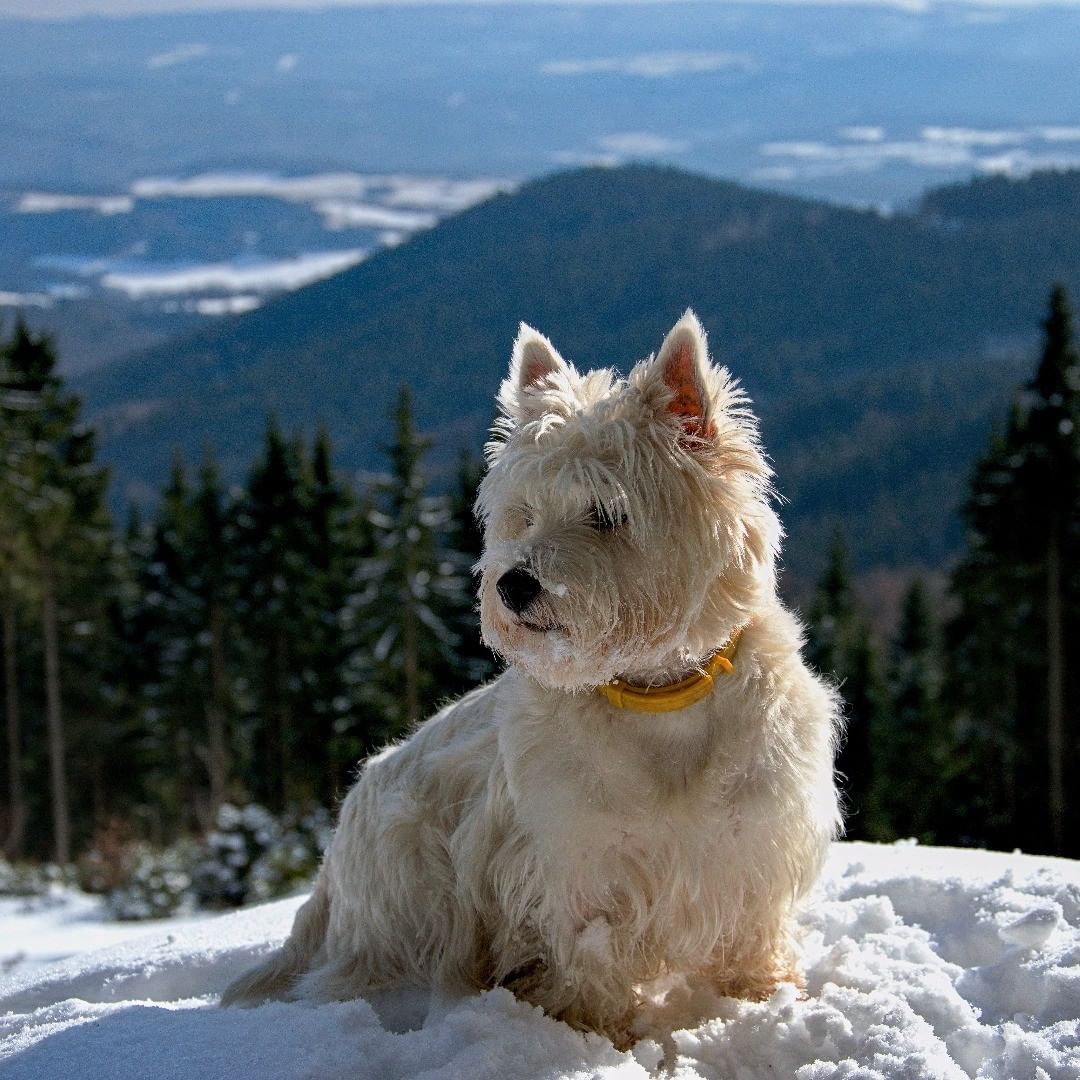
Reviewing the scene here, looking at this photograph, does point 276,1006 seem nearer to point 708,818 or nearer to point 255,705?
point 708,818

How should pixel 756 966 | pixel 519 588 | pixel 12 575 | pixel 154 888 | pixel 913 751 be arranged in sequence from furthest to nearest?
pixel 913 751, pixel 12 575, pixel 154 888, pixel 756 966, pixel 519 588

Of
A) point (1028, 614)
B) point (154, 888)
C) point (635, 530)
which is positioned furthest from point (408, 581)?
point (635, 530)

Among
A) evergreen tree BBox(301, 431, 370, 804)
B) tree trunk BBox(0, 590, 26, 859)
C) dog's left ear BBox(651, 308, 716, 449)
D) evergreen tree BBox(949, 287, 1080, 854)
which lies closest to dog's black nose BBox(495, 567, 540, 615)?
dog's left ear BBox(651, 308, 716, 449)

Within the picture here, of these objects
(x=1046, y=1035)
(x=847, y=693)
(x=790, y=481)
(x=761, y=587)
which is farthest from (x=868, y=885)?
(x=790, y=481)

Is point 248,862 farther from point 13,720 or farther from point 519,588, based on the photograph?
point 13,720

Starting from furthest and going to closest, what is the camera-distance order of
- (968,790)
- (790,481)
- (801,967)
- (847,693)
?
(790,481)
(847,693)
(968,790)
(801,967)

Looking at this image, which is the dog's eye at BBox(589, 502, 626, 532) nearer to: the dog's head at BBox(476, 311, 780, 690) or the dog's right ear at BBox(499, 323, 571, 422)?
the dog's head at BBox(476, 311, 780, 690)
